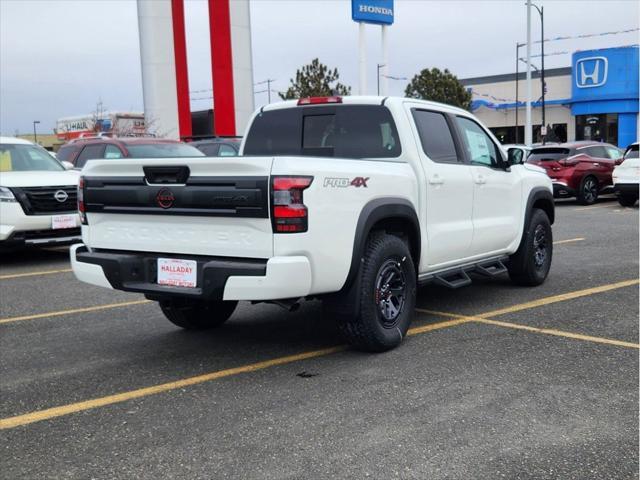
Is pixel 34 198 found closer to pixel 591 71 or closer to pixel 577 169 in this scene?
pixel 577 169

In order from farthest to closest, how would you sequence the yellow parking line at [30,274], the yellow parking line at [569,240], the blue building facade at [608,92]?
1. the blue building facade at [608,92]
2. the yellow parking line at [569,240]
3. the yellow parking line at [30,274]

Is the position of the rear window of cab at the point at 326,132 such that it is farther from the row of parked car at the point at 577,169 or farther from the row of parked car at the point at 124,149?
the row of parked car at the point at 577,169

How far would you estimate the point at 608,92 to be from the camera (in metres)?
45.4

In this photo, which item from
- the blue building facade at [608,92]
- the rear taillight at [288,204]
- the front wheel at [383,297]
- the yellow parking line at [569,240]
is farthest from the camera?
the blue building facade at [608,92]

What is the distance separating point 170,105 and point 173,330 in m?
27.8

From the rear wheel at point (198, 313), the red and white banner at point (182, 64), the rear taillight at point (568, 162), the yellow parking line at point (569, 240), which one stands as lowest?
the yellow parking line at point (569, 240)

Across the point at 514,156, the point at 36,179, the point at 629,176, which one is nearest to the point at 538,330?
the point at 514,156

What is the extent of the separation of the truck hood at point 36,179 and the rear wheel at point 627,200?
13.2m

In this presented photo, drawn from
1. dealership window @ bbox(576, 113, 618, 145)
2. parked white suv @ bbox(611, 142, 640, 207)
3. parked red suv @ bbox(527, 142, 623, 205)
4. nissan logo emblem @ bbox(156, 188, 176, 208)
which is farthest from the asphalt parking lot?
dealership window @ bbox(576, 113, 618, 145)

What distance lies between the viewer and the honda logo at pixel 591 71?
45375 millimetres

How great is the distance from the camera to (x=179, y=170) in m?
4.77

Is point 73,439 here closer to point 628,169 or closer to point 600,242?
point 600,242

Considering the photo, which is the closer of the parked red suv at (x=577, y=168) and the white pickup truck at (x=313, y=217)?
the white pickup truck at (x=313, y=217)

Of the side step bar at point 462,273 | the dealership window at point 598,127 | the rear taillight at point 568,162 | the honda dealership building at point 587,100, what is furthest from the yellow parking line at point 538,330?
the dealership window at point 598,127
